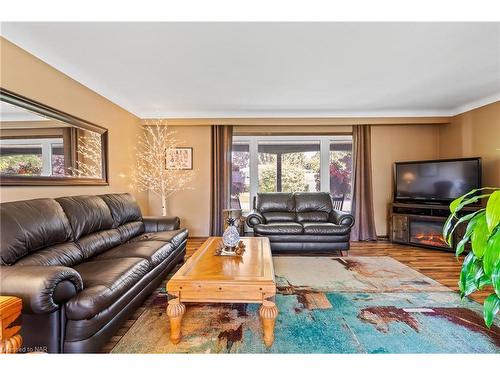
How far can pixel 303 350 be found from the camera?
1.64 m

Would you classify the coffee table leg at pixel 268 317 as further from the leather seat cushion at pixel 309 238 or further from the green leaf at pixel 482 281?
the leather seat cushion at pixel 309 238

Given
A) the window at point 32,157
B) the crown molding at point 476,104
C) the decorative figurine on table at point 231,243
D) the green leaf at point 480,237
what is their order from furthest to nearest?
the crown molding at point 476,104, the decorative figurine on table at point 231,243, the window at point 32,157, the green leaf at point 480,237

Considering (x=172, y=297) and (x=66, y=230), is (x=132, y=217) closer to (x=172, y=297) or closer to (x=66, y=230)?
(x=66, y=230)

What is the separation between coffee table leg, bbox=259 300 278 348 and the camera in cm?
165

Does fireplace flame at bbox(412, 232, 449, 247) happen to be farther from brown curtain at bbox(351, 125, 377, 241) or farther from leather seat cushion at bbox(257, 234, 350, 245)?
leather seat cushion at bbox(257, 234, 350, 245)

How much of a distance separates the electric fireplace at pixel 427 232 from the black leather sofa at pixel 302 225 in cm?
135

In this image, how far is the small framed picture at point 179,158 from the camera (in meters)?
4.93

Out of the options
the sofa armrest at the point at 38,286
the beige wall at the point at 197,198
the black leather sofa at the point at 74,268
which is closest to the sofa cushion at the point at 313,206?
the beige wall at the point at 197,198

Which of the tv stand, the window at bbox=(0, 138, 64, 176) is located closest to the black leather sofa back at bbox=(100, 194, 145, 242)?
the window at bbox=(0, 138, 64, 176)

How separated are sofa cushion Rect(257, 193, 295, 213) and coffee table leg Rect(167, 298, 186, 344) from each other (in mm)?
2831

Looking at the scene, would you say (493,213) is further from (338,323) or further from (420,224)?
(420,224)

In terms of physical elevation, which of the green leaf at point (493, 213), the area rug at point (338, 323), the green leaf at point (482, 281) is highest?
the green leaf at point (493, 213)

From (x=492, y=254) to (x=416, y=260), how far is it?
263cm
